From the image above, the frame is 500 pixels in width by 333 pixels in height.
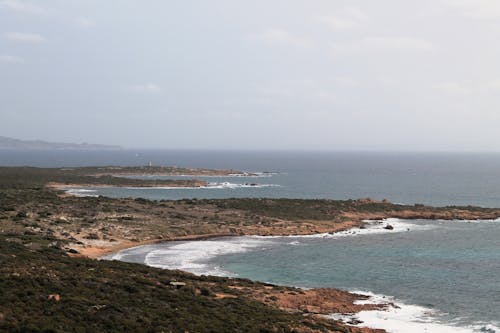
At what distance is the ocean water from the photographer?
3334cm

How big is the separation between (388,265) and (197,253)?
19247 millimetres

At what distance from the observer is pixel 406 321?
31578 mm

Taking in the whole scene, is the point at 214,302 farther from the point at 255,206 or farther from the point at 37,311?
the point at 255,206

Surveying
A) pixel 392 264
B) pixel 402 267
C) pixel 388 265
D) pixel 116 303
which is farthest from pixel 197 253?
pixel 116 303

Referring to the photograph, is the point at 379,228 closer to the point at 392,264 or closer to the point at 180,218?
the point at 392,264

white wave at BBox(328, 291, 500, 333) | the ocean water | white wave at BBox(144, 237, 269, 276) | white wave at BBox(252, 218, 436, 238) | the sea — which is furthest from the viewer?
white wave at BBox(252, 218, 436, 238)

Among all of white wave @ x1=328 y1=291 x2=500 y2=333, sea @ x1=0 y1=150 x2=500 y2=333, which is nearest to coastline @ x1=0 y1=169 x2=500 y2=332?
white wave @ x1=328 y1=291 x2=500 y2=333

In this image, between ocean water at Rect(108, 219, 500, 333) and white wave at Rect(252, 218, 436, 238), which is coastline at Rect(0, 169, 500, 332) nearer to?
white wave at Rect(252, 218, 436, 238)

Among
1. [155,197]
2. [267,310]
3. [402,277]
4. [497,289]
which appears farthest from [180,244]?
[155,197]

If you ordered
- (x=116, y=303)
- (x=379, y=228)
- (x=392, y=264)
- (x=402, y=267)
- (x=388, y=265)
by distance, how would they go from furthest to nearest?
(x=379, y=228) → (x=392, y=264) → (x=388, y=265) → (x=402, y=267) → (x=116, y=303)

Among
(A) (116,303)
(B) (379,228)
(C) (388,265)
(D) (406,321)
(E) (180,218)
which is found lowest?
(D) (406,321)

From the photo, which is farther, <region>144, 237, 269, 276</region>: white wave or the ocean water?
<region>144, 237, 269, 276</region>: white wave

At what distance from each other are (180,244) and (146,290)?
88.7 ft

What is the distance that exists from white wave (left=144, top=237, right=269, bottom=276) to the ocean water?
0.09 m
